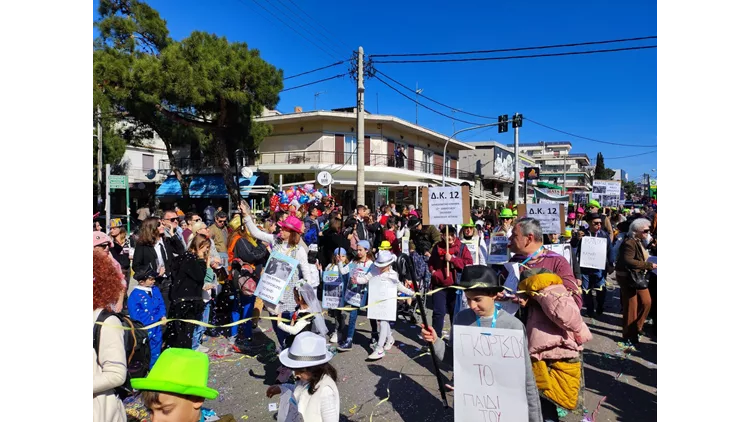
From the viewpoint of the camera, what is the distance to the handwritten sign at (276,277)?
4.63m

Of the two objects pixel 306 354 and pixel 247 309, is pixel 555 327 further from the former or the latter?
pixel 247 309

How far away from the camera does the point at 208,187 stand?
27.9 m

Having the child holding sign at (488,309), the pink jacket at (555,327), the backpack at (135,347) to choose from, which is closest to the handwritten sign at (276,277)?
the backpack at (135,347)

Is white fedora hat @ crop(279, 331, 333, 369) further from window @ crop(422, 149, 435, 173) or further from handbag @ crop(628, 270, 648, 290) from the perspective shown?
window @ crop(422, 149, 435, 173)

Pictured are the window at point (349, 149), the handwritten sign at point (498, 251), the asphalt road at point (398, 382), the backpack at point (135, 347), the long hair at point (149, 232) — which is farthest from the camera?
the window at point (349, 149)

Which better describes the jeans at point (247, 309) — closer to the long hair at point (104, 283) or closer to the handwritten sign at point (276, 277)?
the handwritten sign at point (276, 277)

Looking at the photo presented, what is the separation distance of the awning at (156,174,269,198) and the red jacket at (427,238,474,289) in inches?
855

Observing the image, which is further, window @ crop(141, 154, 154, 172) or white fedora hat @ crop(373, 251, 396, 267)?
window @ crop(141, 154, 154, 172)

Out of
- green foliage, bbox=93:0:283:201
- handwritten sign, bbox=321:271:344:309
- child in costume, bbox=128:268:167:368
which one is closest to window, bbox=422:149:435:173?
green foliage, bbox=93:0:283:201

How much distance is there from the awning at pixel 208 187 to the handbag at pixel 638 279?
76.6 feet

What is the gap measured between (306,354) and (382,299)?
223 cm

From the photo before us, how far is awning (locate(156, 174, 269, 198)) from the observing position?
26.4 m
